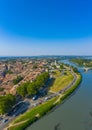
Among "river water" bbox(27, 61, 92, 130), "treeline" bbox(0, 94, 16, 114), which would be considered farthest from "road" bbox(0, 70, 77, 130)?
"river water" bbox(27, 61, 92, 130)

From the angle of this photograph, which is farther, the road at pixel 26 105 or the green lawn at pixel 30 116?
the road at pixel 26 105

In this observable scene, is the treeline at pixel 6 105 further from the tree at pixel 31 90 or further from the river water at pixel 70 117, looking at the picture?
the tree at pixel 31 90

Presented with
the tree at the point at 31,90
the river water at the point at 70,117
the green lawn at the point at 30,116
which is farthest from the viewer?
the tree at the point at 31,90

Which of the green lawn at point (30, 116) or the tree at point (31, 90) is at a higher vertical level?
the tree at point (31, 90)

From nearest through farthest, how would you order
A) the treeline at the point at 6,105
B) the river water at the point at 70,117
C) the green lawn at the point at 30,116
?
the river water at the point at 70,117 < the green lawn at the point at 30,116 < the treeline at the point at 6,105

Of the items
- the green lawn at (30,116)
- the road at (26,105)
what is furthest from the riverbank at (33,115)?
the road at (26,105)

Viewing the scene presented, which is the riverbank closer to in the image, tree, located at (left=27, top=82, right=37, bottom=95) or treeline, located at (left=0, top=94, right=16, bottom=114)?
treeline, located at (left=0, top=94, right=16, bottom=114)

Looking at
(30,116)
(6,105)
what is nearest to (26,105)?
(6,105)

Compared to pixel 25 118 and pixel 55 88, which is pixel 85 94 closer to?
pixel 55 88
